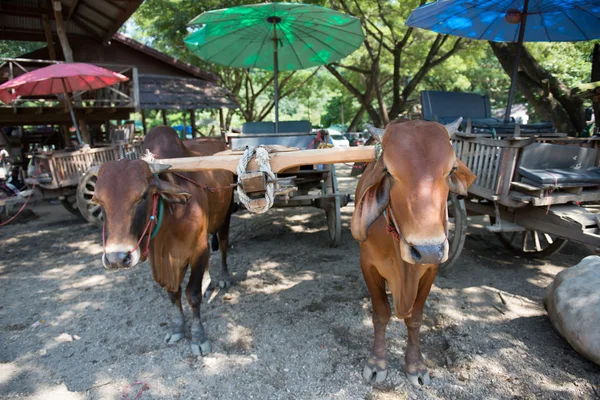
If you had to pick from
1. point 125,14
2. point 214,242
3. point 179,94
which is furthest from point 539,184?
point 179,94

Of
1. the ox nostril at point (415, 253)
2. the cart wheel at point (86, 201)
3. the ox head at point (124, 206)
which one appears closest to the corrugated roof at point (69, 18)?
the cart wheel at point (86, 201)

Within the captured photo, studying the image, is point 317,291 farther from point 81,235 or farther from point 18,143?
point 18,143

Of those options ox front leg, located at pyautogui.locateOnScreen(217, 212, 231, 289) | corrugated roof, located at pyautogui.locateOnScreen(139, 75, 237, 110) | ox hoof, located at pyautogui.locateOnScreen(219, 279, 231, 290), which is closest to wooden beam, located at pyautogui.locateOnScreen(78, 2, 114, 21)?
corrugated roof, located at pyautogui.locateOnScreen(139, 75, 237, 110)

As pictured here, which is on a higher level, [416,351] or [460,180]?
[460,180]

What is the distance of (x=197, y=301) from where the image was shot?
11.6 feet

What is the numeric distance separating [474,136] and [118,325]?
14.0 feet

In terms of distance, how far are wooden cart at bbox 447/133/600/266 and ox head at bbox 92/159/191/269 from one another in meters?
3.32

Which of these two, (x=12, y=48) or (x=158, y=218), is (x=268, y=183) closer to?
(x=158, y=218)

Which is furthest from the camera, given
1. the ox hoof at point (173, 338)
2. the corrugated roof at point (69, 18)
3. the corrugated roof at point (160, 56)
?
the corrugated roof at point (160, 56)

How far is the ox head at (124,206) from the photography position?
2408mm

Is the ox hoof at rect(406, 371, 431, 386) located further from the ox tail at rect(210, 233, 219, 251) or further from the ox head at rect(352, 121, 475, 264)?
the ox tail at rect(210, 233, 219, 251)

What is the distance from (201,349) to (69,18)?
1110 centimetres

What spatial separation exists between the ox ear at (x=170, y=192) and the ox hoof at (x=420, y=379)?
7.20 ft

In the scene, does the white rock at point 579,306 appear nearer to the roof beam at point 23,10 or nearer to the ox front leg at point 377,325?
the ox front leg at point 377,325
